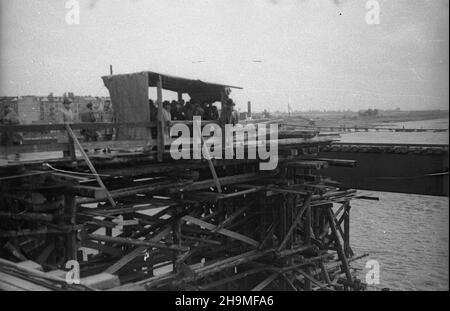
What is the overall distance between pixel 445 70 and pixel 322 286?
6.76 meters

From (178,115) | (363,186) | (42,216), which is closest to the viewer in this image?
(42,216)

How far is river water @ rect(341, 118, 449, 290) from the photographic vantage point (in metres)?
18.3

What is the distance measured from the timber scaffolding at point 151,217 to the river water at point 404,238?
5054 mm

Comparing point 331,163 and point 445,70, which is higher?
point 445,70

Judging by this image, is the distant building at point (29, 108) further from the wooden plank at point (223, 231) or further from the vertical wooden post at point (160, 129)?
the vertical wooden post at point (160, 129)

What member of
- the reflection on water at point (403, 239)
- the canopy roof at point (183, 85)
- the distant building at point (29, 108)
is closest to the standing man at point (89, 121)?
the canopy roof at point (183, 85)

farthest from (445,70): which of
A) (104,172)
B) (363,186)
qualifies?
(363,186)

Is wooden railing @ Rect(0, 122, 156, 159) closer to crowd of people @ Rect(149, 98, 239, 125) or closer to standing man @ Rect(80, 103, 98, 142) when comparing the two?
standing man @ Rect(80, 103, 98, 142)

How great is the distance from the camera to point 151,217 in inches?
389

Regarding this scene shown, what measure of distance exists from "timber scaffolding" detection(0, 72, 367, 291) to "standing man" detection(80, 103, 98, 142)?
86 centimetres

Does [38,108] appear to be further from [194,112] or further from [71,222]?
[71,222]

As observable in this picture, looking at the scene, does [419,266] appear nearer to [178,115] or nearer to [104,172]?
[178,115]

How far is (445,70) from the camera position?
832 centimetres

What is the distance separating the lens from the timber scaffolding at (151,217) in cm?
736
